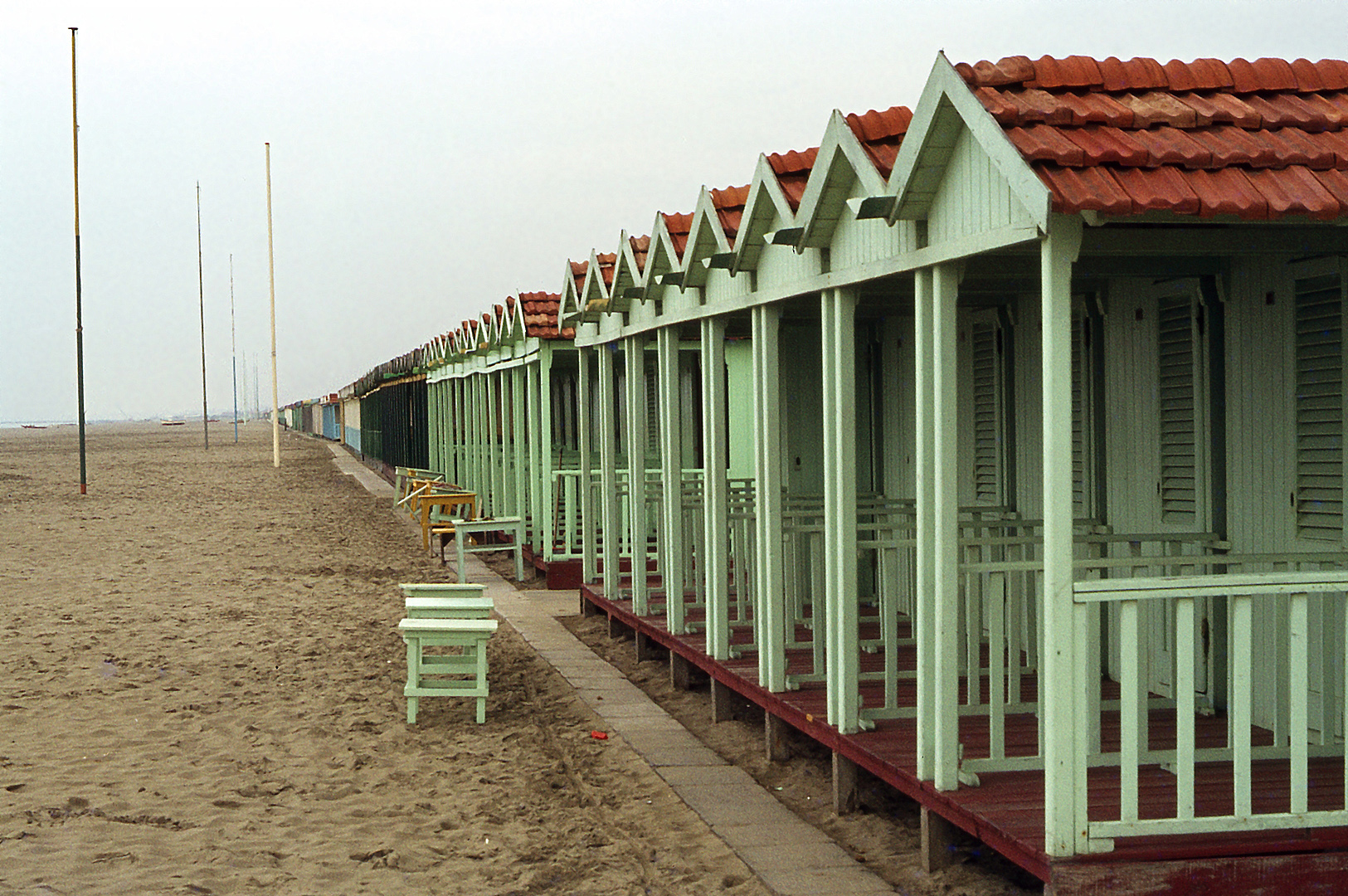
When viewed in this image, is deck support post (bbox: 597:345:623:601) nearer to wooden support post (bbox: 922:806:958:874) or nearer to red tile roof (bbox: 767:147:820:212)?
red tile roof (bbox: 767:147:820:212)

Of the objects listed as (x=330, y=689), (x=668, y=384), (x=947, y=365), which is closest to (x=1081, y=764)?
(x=947, y=365)

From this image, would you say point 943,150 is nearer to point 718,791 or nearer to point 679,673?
point 718,791

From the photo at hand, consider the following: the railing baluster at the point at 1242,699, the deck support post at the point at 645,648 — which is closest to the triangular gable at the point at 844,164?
the railing baluster at the point at 1242,699

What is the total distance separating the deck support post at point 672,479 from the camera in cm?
898

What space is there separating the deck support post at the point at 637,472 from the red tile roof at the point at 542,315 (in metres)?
3.98

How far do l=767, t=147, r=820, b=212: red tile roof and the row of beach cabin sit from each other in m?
0.03

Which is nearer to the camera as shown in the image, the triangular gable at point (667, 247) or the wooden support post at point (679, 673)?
the triangular gable at point (667, 247)

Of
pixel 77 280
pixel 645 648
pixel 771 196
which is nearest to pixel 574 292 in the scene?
pixel 645 648

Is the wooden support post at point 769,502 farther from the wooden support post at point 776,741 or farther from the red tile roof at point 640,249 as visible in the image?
the red tile roof at point 640,249

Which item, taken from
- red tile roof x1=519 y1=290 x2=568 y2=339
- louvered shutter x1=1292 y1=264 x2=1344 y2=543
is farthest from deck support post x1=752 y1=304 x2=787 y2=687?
red tile roof x1=519 y1=290 x2=568 y2=339

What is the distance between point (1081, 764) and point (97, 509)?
942 inches

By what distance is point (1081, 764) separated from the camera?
4.13 metres

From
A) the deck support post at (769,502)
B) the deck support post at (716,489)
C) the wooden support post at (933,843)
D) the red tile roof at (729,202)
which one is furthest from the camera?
the deck support post at (716,489)

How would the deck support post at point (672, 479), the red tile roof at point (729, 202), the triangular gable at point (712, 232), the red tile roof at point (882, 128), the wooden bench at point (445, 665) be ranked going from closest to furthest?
the red tile roof at point (882, 128) < the triangular gable at point (712, 232) < the red tile roof at point (729, 202) < the wooden bench at point (445, 665) < the deck support post at point (672, 479)
